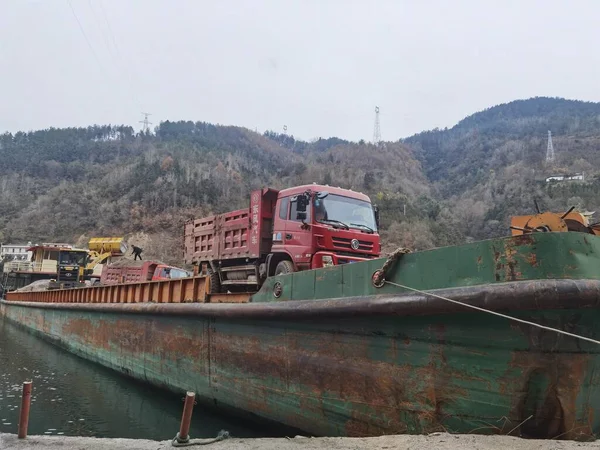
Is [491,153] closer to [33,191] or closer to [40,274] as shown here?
[40,274]

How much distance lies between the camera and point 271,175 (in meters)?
87.4

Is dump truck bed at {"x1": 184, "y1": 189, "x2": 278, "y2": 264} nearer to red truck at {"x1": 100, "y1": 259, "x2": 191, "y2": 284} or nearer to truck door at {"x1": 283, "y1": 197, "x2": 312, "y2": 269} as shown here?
truck door at {"x1": 283, "y1": 197, "x2": 312, "y2": 269}

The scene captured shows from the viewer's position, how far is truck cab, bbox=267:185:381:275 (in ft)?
22.7

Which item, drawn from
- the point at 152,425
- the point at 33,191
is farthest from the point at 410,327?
the point at 33,191

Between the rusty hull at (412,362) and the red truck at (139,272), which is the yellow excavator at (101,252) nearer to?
the red truck at (139,272)

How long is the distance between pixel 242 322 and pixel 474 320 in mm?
3744

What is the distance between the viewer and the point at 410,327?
4465 millimetres

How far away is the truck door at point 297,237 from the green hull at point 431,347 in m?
0.76

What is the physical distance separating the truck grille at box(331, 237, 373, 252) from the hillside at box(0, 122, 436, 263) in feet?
136

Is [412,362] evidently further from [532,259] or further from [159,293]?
[159,293]

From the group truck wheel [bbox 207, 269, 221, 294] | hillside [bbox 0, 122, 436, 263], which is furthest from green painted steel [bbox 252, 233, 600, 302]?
hillside [bbox 0, 122, 436, 263]

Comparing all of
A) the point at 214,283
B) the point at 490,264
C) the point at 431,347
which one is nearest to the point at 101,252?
the point at 214,283

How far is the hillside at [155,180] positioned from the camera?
60.8 metres

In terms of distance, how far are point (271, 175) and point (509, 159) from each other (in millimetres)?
50804
